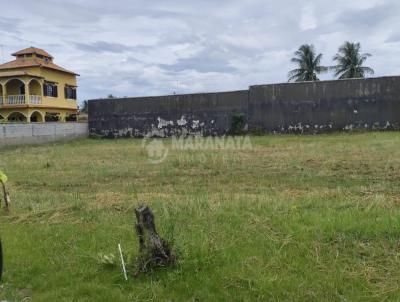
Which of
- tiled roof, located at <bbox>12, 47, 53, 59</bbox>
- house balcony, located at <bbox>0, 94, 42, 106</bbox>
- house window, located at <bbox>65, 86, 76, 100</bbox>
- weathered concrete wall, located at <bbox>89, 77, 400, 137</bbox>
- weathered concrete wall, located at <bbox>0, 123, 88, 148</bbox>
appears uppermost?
tiled roof, located at <bbox>12, 47, 53, 59</bbox>

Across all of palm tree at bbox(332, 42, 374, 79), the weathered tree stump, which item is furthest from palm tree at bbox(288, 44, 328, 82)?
the weathered tree stump

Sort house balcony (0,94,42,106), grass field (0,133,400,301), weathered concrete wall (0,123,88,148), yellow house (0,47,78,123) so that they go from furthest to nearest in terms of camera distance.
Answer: yellow house (0,47,78,123) < house balcony (0,94,42,106) < weathered concrete wall (0,123,88,148) < grass field (0,133,400,301)

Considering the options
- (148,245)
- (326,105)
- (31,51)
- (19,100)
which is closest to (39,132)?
(19,100)

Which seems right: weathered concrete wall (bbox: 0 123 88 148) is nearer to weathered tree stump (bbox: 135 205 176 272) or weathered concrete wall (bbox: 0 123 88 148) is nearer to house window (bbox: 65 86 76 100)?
Result: house window (bbox: 65 86 76 100)

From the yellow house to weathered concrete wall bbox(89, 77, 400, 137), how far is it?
12.8 ft

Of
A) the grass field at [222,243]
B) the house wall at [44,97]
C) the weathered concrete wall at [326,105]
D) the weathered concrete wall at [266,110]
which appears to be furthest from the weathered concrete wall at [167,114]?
the grass field at [222,243]

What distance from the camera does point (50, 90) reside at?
90.3 ft

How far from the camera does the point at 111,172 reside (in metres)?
9.15

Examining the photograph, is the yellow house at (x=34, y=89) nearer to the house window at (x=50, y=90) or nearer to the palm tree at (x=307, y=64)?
the house window at (x=50, y=90)

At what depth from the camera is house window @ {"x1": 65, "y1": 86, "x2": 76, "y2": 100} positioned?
97.0ft

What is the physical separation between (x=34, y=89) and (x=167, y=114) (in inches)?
393

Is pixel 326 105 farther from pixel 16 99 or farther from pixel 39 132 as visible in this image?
pixel 16 99

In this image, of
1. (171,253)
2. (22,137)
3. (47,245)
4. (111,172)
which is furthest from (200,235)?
(22,137)

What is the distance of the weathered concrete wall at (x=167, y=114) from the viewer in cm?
2202
